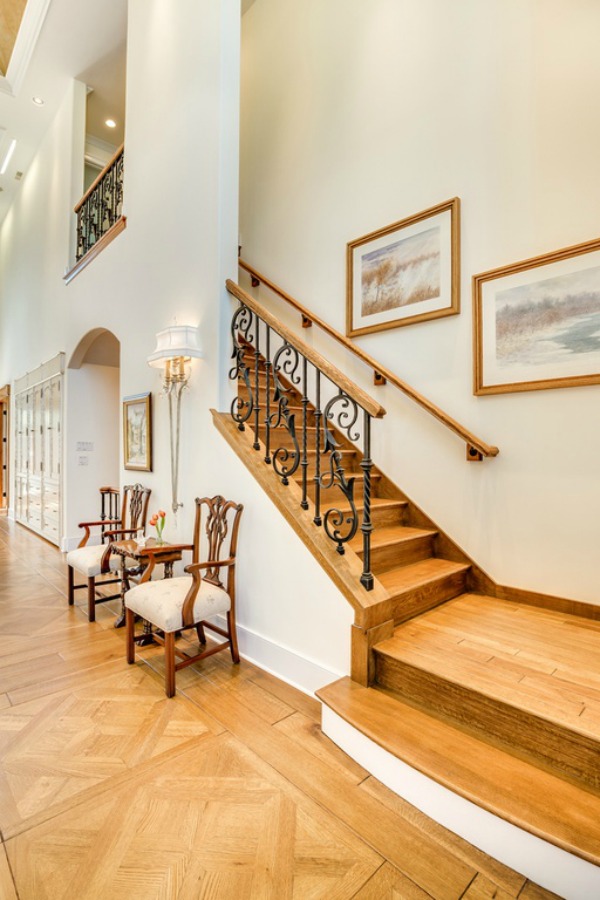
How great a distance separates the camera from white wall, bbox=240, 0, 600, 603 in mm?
2639

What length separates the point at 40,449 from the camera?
6.82 m

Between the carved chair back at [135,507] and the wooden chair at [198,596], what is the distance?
869 mm

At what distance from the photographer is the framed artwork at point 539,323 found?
2.57 metres

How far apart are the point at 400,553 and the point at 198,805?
1.75m

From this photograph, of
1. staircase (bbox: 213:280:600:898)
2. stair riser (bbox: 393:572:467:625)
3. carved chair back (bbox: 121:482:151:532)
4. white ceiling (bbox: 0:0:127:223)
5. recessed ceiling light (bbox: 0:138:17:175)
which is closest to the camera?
staircase (bbox: 213:280:600:898)

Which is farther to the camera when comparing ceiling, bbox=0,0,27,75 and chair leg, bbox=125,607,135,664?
ceiling, bbox=0,0,27,75

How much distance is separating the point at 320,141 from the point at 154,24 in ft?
5.75

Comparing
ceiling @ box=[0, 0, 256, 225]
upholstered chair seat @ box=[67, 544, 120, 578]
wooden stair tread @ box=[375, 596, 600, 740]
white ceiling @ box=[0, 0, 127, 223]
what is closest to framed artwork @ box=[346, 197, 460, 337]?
wooden stair tread @ box=[375, 596, 600, 740]

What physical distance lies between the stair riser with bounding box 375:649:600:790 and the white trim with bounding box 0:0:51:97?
748cm

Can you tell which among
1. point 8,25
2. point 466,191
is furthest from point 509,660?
point 8,25

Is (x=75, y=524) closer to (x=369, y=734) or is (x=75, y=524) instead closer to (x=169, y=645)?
(x=169, y=645)

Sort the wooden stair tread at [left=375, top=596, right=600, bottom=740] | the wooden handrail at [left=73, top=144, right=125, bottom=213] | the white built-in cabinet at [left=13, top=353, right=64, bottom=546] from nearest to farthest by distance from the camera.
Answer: the wooden stair tread at [left=375, top=596, right=600, bottom=740] → the wooden handrail at [left=73, top=144, right=125, bottom=213] → the white built-in cabinet at [left=13, top=353, right=64, bottom=546]

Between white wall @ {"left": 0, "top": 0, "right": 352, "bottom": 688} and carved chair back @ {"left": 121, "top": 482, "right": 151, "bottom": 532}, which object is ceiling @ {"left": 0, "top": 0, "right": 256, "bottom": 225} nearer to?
white wall @ {"left": 0, "top": 0, "right": 352, "bottom": 688}

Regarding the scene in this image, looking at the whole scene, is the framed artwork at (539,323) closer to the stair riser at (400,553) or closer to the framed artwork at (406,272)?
the framed artwork at (406,272)
